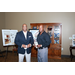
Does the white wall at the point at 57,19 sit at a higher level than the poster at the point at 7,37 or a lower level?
higher

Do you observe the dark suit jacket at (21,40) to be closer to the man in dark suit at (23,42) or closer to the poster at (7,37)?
the man in dark suit at (23,42)

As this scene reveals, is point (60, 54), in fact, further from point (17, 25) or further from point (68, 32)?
point (17, 25)

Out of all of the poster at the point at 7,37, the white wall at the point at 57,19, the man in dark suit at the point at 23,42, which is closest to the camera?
the man in dark suit at the point at 23,42

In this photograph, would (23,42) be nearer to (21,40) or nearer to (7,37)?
(21,40)

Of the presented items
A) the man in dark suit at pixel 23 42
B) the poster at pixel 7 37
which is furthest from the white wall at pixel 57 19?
the man in dark suit at pixel 23 42

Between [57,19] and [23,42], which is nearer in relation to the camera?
[23,42]

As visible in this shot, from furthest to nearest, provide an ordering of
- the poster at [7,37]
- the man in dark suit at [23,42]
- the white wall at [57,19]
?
the white wall at [57,19] < the poster at [7,37] < the man in dark suit at [23,42]

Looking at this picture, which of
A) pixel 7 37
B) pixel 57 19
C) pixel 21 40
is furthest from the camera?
pixel 57 19

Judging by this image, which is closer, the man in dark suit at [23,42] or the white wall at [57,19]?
the man in dark suit at [23,42]

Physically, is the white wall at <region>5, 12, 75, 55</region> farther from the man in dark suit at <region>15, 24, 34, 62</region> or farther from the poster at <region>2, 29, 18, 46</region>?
the man in dark suit at <region>15, 24, 34, 62</region>

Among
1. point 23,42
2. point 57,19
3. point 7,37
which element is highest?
point 57,19

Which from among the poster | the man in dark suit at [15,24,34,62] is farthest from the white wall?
the man in dark suit at [15,24,34,62]

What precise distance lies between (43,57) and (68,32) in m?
3.04

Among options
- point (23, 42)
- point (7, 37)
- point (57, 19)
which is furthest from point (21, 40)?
point (57, 19)
